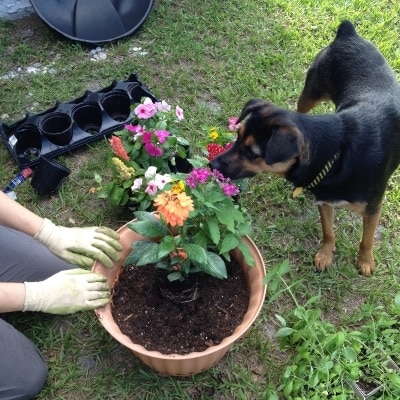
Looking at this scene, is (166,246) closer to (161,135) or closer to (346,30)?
(161,135)

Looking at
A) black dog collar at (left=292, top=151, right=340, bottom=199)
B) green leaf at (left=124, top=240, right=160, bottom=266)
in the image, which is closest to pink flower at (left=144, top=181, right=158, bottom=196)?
green leaf at (left=124, top=240, right=160, bottom=266)

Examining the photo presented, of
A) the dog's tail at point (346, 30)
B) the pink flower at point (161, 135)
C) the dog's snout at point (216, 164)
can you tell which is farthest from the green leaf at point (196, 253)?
the dog's tail at point (346, 30)

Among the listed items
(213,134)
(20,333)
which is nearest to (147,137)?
(213,134)

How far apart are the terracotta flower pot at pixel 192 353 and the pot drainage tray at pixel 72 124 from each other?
1.29 m

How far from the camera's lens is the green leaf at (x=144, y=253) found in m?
2.10

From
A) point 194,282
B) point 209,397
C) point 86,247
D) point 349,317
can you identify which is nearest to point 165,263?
point 194,282

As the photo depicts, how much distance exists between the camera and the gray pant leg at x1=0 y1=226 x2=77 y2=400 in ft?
7.47

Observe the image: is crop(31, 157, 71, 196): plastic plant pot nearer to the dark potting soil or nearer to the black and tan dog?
the dark potting soil

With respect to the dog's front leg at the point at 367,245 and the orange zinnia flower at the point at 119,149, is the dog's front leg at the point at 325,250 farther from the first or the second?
the orange zinnia flower at the point at 119,149

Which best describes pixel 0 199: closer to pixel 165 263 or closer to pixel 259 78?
pixel 165 263

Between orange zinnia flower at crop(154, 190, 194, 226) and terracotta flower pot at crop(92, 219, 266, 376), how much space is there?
2.00 ft

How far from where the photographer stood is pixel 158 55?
4.30m

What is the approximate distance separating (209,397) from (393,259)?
4.76ft

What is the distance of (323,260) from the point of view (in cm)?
300
